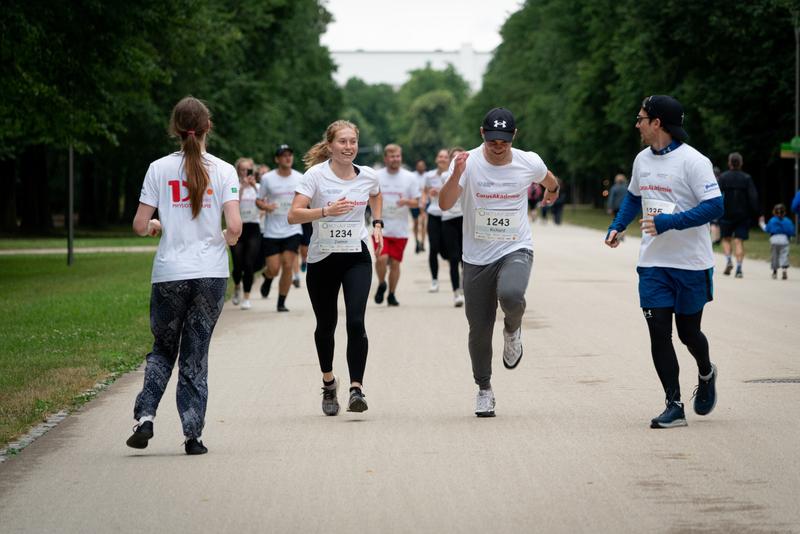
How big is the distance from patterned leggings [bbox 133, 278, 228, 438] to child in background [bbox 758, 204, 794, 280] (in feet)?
52.0

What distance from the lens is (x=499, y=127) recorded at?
8555 mm

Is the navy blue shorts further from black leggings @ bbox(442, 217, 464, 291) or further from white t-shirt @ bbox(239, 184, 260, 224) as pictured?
white t-shirt @ bbox(239, 184, 260, 224)

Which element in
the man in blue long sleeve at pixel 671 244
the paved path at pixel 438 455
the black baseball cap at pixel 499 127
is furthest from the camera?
the black baseball cap at pixel 499 127

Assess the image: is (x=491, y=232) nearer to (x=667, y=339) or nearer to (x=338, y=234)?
(x=338, y=234)

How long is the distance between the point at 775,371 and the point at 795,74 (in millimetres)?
33011

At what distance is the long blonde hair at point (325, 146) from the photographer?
9.13 meters

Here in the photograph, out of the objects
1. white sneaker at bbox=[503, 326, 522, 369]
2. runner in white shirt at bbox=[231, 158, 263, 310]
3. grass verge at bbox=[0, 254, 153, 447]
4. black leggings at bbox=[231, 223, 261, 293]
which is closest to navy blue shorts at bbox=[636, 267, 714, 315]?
white sneaker at bbox=[503, 326, 522, 369]

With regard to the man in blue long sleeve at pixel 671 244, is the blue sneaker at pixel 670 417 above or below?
below

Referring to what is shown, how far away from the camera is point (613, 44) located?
5666cm

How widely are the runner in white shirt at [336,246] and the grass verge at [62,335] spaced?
178 centimetres

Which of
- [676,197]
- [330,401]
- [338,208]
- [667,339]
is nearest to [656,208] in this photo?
[676,197]

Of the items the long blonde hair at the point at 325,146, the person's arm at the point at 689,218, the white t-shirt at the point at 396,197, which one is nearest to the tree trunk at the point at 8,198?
the white t-shirt at the point at 396,197

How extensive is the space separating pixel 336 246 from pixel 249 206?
935 cm

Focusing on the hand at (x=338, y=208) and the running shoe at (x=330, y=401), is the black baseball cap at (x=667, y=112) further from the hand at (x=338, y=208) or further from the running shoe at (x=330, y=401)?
the running shoe at (x=330, y=401)
